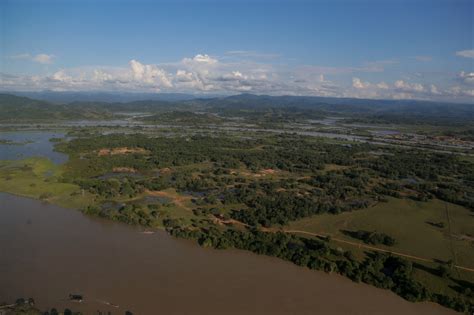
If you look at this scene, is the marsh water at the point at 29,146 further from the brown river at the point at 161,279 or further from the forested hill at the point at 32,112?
the forested hill at the point at 32,112

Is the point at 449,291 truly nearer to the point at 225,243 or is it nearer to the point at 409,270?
the point at 409,270

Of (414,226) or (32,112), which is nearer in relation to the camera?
(414,226)

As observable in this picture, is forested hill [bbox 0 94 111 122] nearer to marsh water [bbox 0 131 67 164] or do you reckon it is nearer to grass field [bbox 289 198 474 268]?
marsh water [bbox 0 131 67 164]

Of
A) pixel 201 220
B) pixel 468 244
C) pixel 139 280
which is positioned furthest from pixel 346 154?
pixel 139 280

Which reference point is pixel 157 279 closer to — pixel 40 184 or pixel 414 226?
pixel 414 226

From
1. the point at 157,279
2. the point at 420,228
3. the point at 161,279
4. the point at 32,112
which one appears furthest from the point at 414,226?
the point at 32,112

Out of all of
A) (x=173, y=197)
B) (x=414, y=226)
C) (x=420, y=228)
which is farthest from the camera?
(x=173, y=197)
